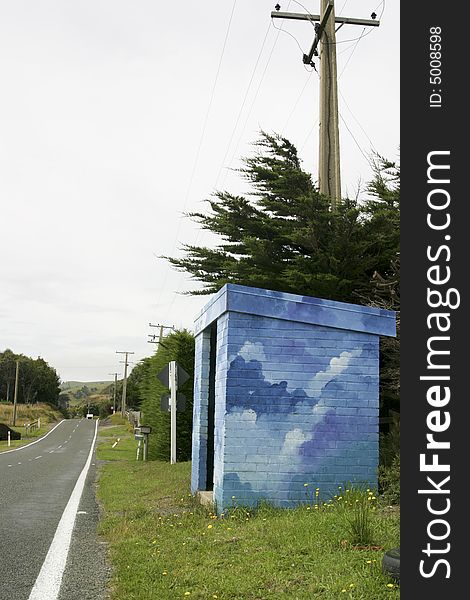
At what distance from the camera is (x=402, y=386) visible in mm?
3604

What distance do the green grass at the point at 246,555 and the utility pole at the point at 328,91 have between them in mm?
8316

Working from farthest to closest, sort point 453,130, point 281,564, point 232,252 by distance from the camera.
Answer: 1. point 232,252
2. point 281,564
3. point 453,130

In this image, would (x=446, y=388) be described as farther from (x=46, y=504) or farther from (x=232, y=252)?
(x=232, y=252)

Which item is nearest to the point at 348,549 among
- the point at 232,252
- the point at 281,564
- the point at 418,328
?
the point at 281,564

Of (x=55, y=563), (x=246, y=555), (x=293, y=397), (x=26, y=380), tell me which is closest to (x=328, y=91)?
(x=293, y=397)

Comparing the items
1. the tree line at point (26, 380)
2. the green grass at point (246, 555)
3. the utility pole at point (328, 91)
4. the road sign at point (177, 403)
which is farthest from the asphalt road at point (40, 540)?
the tree line at point (26, 380)

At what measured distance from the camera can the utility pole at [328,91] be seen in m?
16.2

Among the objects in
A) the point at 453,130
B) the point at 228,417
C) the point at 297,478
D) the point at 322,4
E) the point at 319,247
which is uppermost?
the point at 322,4

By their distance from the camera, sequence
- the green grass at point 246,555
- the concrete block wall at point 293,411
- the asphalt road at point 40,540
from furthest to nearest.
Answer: the concrete block wall at point 293,411, the asphalt road at point 40,540, the green grass at point 246,555

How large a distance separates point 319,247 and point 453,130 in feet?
38.7

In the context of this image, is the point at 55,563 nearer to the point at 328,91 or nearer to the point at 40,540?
the point at 40,540

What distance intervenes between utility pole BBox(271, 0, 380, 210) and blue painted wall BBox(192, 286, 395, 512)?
5.86 meters

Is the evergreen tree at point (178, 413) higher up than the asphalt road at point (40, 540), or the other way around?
the evergreen tree at point (178, 413)

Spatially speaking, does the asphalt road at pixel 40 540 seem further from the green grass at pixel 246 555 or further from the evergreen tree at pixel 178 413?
the evergreen tree at pixel 178 413
